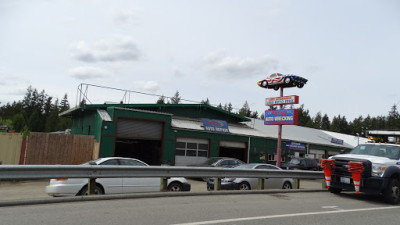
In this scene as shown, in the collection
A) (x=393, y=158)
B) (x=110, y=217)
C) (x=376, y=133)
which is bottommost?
(x=110, y=217)

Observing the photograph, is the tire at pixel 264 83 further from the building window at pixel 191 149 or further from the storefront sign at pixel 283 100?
the building window at pixel 191 149

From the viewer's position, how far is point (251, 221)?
22.0 ft

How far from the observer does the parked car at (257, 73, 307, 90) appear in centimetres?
2645

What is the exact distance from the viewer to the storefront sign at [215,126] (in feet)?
91.7

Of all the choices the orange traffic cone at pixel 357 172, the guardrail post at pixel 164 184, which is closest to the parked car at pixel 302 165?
the orange traffic cone at pixel 357 172

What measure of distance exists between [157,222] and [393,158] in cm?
853

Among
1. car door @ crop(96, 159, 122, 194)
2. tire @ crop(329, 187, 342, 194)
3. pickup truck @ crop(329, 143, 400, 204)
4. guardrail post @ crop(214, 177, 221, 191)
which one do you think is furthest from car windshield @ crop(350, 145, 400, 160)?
car door @ crop(96, 159, 122, 194)

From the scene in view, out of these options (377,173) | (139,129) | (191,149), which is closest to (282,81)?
(191,149)

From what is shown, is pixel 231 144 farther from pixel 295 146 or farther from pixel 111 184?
pixel 111 184

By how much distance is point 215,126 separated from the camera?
28531mm

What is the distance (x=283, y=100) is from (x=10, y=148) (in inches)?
766

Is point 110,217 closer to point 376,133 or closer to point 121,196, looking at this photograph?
point 121,196

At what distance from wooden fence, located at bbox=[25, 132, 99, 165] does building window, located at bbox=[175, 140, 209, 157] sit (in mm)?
6688

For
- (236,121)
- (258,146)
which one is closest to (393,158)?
(258,146)
